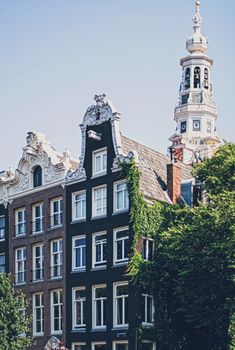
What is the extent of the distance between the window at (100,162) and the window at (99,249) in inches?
141

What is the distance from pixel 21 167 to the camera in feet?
173

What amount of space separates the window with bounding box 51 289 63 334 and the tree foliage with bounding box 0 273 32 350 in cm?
157

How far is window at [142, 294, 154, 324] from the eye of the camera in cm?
4400

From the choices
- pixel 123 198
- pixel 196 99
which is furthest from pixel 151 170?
pixel 196 99

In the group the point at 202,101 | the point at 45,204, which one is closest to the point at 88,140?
the point at 45,204

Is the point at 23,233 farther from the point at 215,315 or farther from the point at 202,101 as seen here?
the point at 202,101

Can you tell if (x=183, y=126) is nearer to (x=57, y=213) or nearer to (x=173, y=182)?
(x=173, y=182)

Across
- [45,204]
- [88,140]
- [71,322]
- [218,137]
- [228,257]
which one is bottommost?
[71,322]

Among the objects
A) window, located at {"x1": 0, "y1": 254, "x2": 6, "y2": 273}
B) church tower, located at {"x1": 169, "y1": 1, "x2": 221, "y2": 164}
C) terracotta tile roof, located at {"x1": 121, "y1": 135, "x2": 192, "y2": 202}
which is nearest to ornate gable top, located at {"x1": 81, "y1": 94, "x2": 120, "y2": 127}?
terracotta tile roof, located at {"x1": 121, "y1": 135, "x2": 192, "y2": 202}

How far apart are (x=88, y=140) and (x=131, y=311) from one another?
10.7 m

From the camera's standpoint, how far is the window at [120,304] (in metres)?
44.2

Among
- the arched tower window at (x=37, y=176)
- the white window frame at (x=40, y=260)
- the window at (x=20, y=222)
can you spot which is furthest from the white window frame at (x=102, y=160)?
the window at (x=20, y=222)

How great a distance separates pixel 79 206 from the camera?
48219mm

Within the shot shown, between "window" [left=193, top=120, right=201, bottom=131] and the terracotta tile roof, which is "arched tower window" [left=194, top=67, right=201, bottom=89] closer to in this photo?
"window" [left=193, top=120, right=201, bottom=131]
